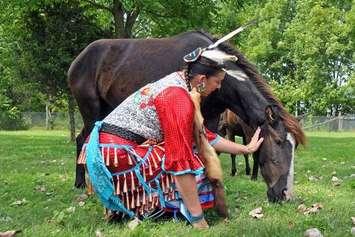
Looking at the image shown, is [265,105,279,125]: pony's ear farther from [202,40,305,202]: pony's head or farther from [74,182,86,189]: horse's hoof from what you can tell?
[74,182,86,189]: horse's hoof

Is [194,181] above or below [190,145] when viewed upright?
below

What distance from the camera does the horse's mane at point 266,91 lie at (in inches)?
220

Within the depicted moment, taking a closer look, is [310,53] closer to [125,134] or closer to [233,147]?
[233,147]

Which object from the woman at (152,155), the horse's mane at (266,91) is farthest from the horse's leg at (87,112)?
the woman at (152,155)

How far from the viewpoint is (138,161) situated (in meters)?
4.86

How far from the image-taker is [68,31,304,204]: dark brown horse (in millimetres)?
5562

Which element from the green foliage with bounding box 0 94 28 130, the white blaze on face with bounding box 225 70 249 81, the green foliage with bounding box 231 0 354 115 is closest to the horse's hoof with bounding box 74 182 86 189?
the white blaze on face with bounding box 225 70 249 81

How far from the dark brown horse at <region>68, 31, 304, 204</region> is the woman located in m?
0.92

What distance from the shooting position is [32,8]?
57.4 ft

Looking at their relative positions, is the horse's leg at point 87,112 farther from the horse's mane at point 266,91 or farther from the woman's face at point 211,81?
the woman's face at point 211,81

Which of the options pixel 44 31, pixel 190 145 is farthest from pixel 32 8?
pixel 190 145

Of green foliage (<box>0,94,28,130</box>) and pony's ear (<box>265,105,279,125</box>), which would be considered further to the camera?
green foliage (<box>0,94,28,130</box>)

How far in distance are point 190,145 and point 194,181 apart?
0.92 ft

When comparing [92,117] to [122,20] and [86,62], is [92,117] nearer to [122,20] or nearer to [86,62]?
[86,62]
